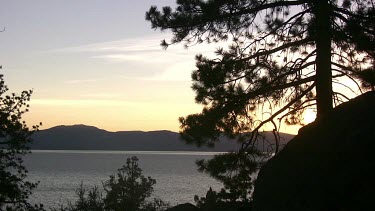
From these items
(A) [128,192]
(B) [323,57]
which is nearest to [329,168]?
(B) [323,57]

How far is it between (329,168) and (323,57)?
533 cm

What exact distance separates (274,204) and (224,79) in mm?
5424

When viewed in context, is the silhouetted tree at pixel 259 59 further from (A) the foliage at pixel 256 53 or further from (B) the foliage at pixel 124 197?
(B) the foliage at pixel 124 197

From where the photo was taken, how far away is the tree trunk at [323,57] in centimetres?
1241

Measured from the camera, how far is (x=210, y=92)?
13453mm

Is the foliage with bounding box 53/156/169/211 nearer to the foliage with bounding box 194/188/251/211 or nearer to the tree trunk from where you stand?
the foliage with bounding box 194/188/251/211

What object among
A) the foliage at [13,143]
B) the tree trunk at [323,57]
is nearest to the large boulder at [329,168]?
the tree trunk at [323,57]

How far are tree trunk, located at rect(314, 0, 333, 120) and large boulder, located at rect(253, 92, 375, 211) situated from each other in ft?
11.5

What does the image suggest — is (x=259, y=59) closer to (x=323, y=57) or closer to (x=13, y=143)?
(x=323, y=57)

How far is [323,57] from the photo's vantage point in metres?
12.7

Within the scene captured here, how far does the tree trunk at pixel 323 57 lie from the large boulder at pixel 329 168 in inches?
137

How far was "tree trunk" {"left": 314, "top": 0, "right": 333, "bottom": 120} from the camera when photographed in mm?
12406

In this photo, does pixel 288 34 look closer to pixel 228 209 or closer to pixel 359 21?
pixel 359 21

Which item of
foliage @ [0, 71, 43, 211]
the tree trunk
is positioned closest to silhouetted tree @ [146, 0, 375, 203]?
the tree trunk
